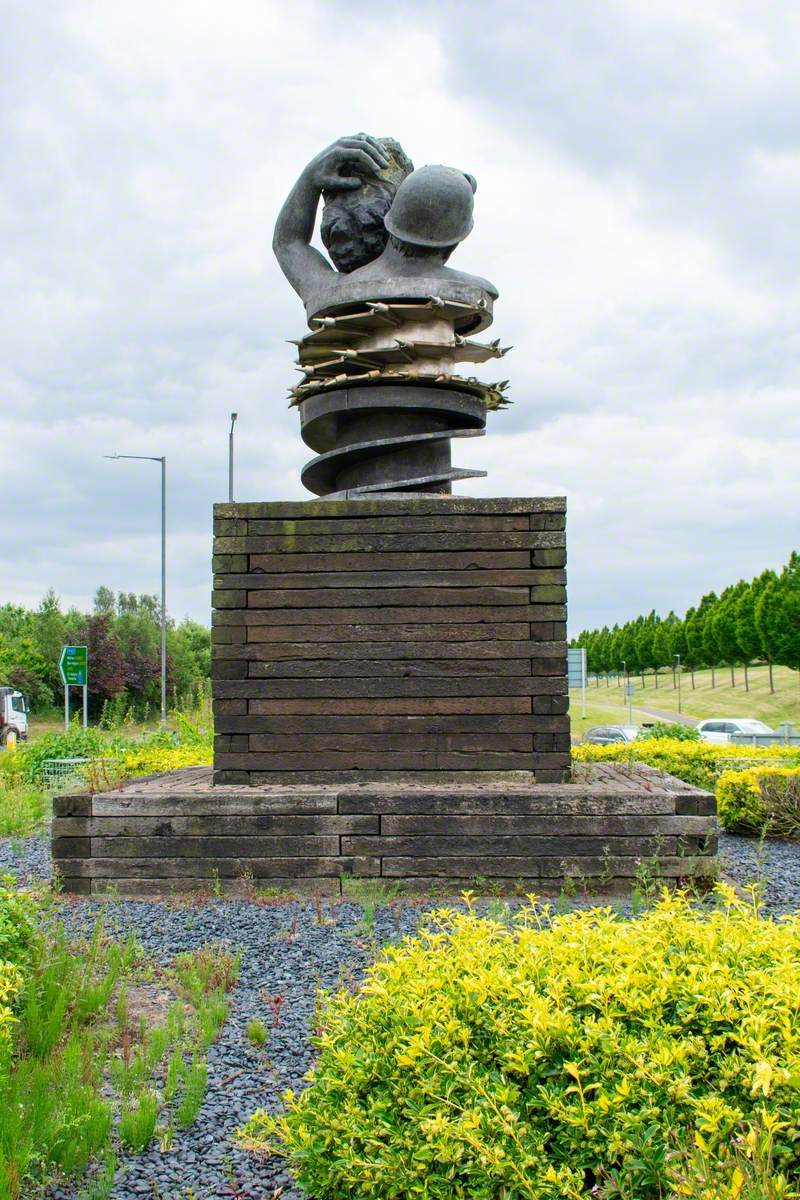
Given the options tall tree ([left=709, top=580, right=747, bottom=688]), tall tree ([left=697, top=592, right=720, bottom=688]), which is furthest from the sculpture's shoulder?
tall tree ([left=697, top=592, right=720, bottom=688])

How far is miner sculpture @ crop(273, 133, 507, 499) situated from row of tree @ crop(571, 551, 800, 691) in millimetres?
40636

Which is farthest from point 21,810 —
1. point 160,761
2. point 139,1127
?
point 139,1127

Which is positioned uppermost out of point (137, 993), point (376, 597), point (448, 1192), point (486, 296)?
point (486, 296)

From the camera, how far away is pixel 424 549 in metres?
8.14

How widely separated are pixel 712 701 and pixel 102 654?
35828 millimetres

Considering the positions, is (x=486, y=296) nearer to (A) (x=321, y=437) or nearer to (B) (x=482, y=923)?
(A) (x=321, y=437)

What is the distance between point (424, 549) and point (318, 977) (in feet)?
12.5

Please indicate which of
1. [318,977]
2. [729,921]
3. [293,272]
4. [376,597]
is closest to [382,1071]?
[729,921]

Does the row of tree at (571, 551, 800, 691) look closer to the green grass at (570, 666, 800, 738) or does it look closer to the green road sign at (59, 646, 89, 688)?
the green grass at (570, 666, 800, 738)

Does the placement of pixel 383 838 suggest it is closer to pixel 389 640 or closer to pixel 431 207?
pixel 389 640

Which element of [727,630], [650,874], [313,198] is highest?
[313,198]

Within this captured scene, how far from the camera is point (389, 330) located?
8969mm

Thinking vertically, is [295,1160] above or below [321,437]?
below

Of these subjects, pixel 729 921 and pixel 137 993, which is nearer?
pixel 729 921
